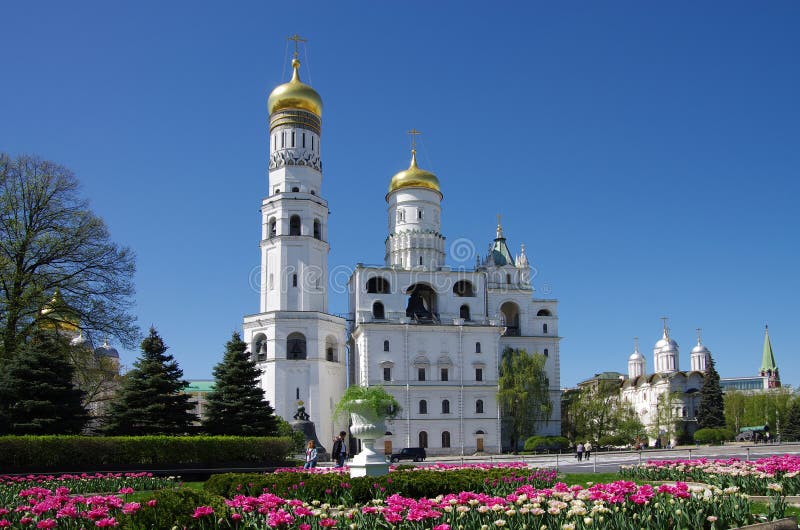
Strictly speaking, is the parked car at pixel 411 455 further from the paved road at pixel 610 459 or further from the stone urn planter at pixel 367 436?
the stone urn planter at pixel 367 436

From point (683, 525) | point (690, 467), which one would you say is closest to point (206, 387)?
point (690, 467)

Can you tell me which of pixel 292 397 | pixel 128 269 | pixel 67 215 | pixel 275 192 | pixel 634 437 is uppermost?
pixel 275 192

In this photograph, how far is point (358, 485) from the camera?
13070 mm

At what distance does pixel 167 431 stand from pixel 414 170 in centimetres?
3557

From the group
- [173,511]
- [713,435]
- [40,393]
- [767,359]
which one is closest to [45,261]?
[40,393]

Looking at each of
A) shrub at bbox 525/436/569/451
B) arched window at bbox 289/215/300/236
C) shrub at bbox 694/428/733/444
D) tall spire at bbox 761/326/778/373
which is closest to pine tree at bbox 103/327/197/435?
arched window at bbox 289/215/300/236

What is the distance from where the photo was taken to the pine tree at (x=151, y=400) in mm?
28672

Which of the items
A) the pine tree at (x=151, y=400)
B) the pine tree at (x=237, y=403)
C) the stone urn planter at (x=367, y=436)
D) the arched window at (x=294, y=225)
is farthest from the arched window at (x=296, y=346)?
the stone urn planter at (x=367, y=436)

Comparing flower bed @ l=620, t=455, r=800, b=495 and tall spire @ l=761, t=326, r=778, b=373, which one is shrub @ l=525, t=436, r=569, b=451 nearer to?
flower bed @ l=620, t=455, r=800, b=495

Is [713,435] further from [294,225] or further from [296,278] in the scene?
[294,225]

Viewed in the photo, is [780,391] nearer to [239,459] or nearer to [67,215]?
[239,459]

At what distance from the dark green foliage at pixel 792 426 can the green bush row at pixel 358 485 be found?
6151 cm

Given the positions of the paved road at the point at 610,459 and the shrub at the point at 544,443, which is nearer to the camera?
the paved road at the point at 610,459

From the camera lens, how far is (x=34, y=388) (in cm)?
2527
